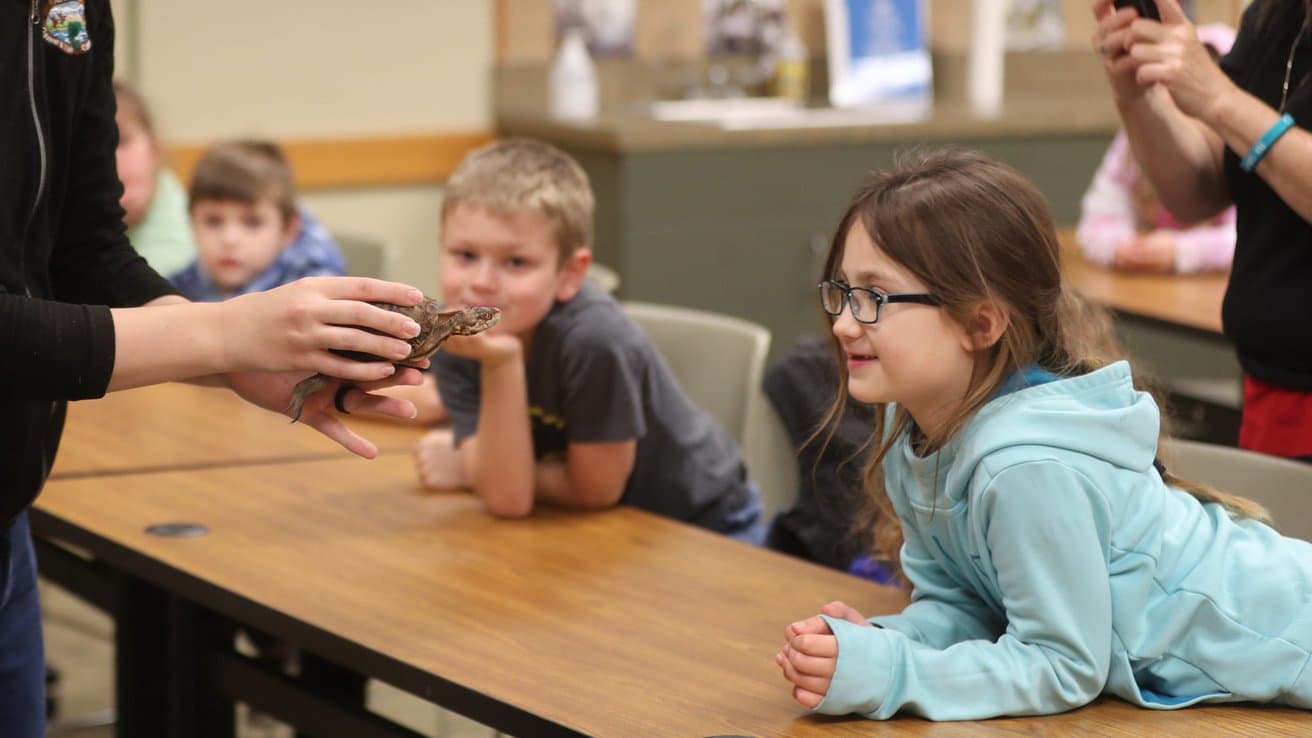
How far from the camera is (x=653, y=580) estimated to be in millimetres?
1959

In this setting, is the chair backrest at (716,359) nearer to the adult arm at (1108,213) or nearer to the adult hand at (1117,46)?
the adult hand at (1117,46)

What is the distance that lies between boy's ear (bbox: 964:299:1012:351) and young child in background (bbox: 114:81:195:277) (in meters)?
2.30

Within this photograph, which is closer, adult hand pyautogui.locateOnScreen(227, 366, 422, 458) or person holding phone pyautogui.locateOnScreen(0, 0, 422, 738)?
person holding phone pyautogui.locateOnScreen(0, 0, 422, 738)

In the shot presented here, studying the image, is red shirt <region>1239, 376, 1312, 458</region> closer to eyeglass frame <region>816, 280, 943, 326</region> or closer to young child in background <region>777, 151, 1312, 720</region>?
young child in background <region>777, 151, 1312, 720</region>

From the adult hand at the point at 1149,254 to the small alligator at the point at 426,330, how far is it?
8.51ft

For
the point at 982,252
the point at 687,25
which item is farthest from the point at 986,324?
the point at 687,25

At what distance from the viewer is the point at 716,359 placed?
2.85 meters

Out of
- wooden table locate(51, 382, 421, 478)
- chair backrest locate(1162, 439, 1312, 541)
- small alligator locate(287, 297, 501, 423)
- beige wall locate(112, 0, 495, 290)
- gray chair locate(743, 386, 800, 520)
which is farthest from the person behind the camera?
beige wall locate(112, 0, 495, 290)

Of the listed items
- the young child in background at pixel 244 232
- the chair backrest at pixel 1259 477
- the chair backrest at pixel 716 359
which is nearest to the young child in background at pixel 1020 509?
the chair backrest at pixel 1259 477

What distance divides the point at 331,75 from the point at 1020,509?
4110 mm

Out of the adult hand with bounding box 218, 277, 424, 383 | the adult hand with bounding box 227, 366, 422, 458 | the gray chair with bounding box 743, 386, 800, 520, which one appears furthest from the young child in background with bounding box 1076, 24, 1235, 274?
the adult hand with bounding box 218, 277, 424, 383

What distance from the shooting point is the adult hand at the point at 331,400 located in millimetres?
Answer: 1452

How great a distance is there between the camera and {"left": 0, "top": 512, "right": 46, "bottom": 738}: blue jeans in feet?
5.26

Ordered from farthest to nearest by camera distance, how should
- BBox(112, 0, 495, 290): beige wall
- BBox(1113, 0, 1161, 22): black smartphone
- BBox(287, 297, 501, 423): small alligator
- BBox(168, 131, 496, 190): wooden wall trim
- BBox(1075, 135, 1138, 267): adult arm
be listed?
BBox(168, 131, 496, 190): wooden wall trim → BBox(112, 0, 495, 290): beige wall → BBox(1075, 135, 1138, 267): adult arm → BBox(1113, 0, 1161, 22): black smartphone → BBox(287, 297, 501, 423): small alligator
